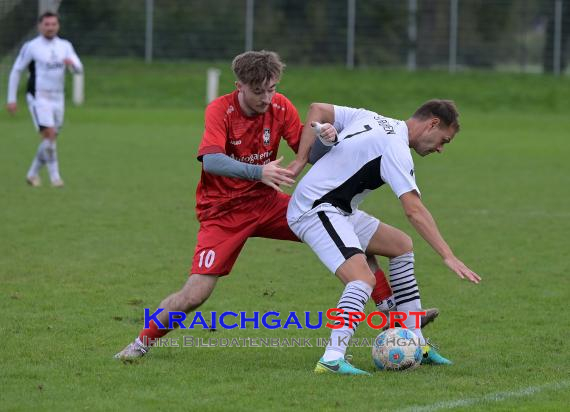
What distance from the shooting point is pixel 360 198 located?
702cm

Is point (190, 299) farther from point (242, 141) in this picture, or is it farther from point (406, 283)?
point (406, 283)

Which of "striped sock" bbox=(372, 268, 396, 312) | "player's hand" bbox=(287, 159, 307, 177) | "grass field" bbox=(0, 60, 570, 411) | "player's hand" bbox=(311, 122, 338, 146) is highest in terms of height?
"player's hand" bbox=(311, 122, 338, 146)

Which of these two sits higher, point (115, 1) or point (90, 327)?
point (115, 1)

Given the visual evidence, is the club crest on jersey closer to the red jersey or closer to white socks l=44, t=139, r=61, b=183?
the red jersey

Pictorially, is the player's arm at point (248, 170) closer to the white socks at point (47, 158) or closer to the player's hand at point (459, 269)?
the player's hand at point (459, 269)

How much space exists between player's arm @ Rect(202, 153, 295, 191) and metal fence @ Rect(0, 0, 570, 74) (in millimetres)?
30073

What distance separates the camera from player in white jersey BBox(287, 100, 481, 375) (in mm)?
6586

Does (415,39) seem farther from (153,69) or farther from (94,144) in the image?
(94,144)

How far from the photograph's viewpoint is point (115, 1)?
36.2 m

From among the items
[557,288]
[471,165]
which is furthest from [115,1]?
[557,288]

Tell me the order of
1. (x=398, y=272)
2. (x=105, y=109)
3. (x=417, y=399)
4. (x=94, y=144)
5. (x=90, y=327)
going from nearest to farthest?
(x=417, y=399), (x=398, y=272), (x=90, y=327), (x=94, y=144), (x=105, y=109)

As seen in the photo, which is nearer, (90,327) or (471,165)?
(90,327)

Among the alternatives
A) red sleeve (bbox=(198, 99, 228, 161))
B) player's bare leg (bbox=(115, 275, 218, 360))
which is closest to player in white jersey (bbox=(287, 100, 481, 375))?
red sleeve (bbox=(198, 99, 228, 161))

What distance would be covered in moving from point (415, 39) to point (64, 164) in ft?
62.6
